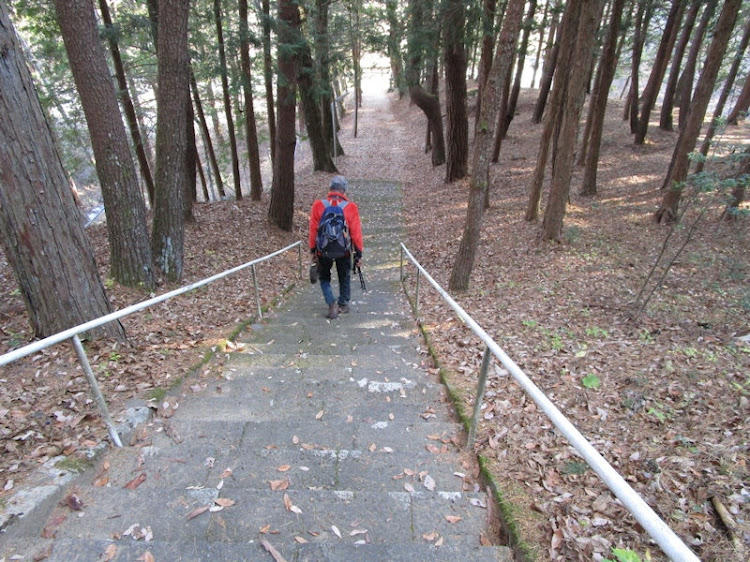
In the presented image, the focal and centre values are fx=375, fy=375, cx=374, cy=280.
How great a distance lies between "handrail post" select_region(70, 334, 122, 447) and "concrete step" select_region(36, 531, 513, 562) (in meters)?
0.82

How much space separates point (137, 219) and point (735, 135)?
78.1ft

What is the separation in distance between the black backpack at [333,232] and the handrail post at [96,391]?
3100 millimetres

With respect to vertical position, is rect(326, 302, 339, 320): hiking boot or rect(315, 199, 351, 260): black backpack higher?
rect(315, 199, 351, 260): black backpack

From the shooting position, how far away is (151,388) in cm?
317

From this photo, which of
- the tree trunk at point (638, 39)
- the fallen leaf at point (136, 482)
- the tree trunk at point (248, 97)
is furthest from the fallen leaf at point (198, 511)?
the tree trunk at point (638, 39)

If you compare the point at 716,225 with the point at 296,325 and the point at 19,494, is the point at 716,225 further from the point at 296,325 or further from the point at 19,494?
the point at 19,494

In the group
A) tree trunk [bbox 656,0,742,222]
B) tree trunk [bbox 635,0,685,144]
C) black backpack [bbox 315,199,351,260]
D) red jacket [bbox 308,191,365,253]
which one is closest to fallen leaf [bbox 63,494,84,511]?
black backpack [bbox 315,199,351,260]

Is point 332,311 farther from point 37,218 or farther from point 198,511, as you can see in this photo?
point 198,511

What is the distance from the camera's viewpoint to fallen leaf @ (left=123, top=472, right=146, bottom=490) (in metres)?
2.23

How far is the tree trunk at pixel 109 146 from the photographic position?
181 inches

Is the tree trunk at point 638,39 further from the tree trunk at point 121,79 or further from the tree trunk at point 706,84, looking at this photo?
the tree trunk at point 121,79

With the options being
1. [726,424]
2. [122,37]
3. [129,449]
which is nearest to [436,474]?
[129,449]

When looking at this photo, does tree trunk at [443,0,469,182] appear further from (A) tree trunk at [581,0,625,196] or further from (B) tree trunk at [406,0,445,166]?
(A) tree trunk at [581,0,625,196]

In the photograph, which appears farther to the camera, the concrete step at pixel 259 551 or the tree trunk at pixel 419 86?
the tree trunk at pixel 419 86
